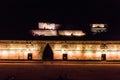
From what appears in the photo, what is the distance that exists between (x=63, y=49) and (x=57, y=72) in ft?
46.4

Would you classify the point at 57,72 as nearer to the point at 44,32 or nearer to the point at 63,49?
the point at 63,49

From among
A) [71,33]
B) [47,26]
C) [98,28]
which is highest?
A: [47,26]

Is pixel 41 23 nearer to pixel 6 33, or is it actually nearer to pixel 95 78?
pixel 6 33

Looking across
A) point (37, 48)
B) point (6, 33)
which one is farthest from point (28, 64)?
point (6, 33)

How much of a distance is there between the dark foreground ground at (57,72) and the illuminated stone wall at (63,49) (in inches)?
122

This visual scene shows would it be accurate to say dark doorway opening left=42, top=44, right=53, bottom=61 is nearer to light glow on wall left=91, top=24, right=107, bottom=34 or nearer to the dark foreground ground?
the dark foreground ground

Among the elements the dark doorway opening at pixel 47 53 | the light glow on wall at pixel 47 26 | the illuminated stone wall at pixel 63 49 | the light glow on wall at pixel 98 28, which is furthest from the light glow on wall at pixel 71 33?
the dark doorway opening at pixel 47 53

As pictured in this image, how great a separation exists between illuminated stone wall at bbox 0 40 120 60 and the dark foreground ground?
122 inches

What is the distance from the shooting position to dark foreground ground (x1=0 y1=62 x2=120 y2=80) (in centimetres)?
4153

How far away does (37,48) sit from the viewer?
2383 inches

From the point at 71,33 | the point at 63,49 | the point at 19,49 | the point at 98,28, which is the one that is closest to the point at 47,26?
the point at 71,33

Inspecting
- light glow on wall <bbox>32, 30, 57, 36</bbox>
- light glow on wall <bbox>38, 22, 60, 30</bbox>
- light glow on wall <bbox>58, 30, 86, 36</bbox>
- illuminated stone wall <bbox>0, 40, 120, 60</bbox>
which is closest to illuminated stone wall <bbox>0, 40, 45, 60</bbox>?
illuminated stone wall <bbox>0, 40, 120, 60</bbox>

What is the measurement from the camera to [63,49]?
60531 mm

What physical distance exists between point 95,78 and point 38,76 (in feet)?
20.3
